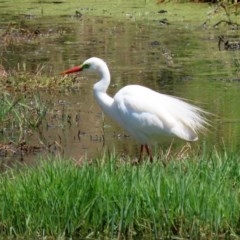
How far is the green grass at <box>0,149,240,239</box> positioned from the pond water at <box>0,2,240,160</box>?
236cm

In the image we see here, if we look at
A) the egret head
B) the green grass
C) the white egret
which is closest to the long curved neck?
the egret head

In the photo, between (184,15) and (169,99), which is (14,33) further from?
(169,99)

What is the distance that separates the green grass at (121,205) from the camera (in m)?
6.36

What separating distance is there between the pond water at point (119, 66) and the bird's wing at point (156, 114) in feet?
1.36

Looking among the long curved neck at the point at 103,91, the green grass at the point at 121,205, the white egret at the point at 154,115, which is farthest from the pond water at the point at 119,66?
the green grass at the point at 121,205

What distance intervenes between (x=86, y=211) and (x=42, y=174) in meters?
0.48

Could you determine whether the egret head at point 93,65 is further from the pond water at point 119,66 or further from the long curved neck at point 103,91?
the pond water at point 119,66

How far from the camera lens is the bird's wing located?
8367 mm

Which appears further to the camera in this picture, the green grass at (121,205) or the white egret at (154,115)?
the white egret at (154,115)

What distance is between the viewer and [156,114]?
27.6ft

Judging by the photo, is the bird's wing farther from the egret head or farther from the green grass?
the green grass

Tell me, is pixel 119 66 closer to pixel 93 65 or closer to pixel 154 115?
pixel 93 65

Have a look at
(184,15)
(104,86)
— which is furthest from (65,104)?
(184,15)

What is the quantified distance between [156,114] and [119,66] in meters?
6.57
